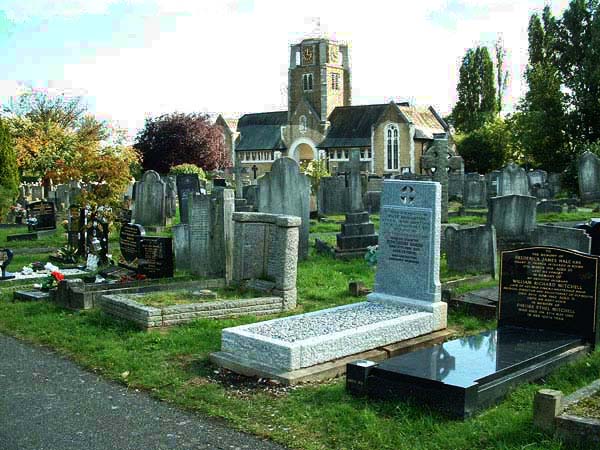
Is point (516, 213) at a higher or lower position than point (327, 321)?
higher

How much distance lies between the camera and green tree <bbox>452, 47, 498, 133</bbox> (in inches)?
2507

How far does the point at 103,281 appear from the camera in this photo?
39.6ft

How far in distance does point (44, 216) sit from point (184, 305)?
1344 cm

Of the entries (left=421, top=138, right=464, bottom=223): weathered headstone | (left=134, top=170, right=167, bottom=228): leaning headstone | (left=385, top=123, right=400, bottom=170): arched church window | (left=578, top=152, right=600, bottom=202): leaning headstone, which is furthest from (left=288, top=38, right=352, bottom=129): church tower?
(left=421, top=138, right=464, bottom=223): weathered headstone

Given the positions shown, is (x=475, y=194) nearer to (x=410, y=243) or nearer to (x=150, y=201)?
(x=150, y=201)

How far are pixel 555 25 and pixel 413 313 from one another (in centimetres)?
3832

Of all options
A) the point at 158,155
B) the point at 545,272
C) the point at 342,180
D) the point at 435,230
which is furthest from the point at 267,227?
the point at 158,155

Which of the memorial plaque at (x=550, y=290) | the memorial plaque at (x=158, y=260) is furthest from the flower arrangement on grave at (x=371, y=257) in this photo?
the memorial plaque at (x=550, y=290)

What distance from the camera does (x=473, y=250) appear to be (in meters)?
12.8

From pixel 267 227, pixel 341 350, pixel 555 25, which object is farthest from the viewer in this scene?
pixel 555 25

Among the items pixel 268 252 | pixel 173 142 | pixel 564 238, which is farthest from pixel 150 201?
pixel 173 142

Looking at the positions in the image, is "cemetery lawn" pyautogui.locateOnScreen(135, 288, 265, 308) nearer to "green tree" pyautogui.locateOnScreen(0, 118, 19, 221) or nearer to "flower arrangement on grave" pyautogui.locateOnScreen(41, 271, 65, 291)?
"flower arrangement on grave" pyautogui.locateOnScreen(41, 271, 65, 291)

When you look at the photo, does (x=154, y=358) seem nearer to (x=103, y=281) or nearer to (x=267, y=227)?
(x=267, y=227)

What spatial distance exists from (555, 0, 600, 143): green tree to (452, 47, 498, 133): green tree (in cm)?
2084
